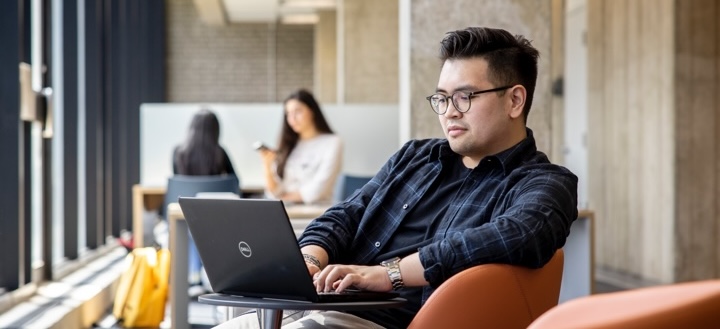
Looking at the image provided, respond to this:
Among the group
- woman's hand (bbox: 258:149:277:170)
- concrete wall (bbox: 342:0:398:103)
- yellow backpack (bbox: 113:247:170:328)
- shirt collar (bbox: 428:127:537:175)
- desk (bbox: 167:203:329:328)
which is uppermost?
concrete wall (bbox: 342:0:398:103)

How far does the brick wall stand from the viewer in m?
12.0

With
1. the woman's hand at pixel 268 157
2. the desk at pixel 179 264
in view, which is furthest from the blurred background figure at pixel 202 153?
the desk at pixel 179 264

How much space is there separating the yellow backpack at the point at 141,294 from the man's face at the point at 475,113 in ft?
10.4

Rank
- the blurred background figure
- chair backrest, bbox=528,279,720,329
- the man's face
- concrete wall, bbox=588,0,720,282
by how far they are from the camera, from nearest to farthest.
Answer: chair backrest, bbox=528,279,720,329 → the man's face → the blurred background figure → concrete wall, bbox=588,0,720,282

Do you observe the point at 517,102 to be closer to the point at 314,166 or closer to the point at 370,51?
the point at 314,166

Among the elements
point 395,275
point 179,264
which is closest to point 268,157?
point 179,264

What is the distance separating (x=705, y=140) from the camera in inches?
260

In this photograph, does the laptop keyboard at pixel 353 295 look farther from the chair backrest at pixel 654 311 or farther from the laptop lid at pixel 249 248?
the chair backrest at pixel 654 311

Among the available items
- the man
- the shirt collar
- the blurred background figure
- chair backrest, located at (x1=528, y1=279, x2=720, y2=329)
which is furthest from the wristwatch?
the blurred background figure

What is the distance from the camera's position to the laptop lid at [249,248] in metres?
1.96

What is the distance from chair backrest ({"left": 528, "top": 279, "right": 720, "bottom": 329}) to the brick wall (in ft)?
36.3

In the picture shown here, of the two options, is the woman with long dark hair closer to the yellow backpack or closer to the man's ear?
the yellow backpack

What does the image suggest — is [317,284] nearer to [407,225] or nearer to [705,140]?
[407,225]

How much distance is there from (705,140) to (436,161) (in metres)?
4.52
